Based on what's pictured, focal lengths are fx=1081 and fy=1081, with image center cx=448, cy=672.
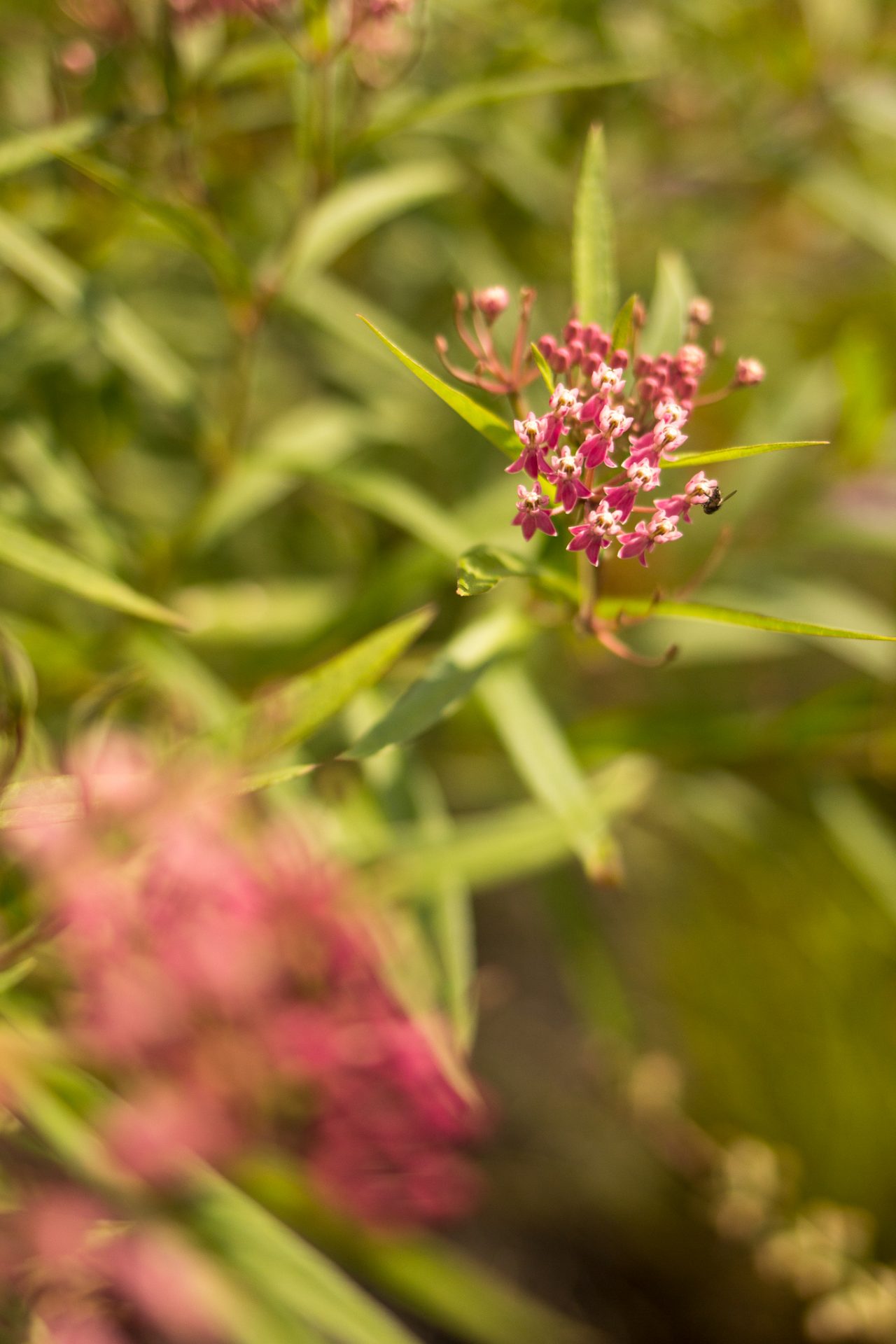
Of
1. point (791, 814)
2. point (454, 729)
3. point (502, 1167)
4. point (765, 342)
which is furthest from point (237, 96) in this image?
point (502, 1167)

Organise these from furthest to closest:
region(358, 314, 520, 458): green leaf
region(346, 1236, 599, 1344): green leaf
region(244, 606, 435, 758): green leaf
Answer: region(346, 1236, 599, 1344): green leaf < region(244, 606, 435, 758): green leaf < region(358, 314, 520, 458): green leaf

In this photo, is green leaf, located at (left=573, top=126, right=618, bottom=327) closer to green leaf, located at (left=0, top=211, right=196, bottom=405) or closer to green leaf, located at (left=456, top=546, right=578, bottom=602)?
green leaf, located at (left=456, top=546, right=578, bottom=602)

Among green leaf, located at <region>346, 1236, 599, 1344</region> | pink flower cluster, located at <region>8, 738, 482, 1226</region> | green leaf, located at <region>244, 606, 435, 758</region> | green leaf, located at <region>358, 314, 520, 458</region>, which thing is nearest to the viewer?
green leaf, located at <region>358, 314, 520, 458</region>

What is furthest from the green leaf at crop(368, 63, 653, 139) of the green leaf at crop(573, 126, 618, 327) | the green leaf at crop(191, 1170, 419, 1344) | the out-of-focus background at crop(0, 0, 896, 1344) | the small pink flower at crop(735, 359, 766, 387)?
the green leaf at crop(191, 1170, 419, 1344)

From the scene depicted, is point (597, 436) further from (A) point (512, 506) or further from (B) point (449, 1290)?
(B) point (449, 1290)

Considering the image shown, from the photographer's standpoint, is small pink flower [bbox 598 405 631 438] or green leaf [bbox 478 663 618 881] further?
green leaf [bbox 478 663 618 881]

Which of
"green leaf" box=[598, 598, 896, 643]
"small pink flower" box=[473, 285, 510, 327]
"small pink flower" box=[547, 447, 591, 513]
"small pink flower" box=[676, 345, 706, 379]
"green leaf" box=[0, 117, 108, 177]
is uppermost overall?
"green leaf" box=[0, 117, 108, 177]

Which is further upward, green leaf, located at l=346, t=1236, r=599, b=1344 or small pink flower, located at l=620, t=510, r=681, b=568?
small pink flower, located at l=620, t=510, r=681, b=568

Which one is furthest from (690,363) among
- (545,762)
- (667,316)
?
(545,762)

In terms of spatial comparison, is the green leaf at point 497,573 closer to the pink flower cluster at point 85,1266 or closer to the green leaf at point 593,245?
the green leaf at point 593,245
